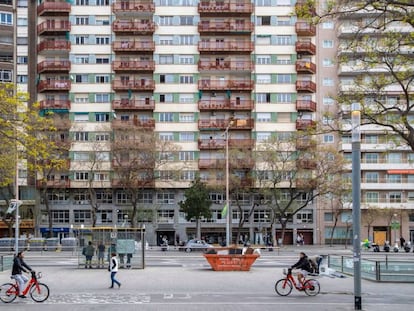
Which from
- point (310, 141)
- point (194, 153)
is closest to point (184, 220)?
point (194, 153)

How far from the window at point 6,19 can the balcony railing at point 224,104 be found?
80.7 feet

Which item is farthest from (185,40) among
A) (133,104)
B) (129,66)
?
(133,104)

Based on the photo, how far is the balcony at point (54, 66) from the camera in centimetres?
8131

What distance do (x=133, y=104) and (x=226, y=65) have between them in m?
12.2

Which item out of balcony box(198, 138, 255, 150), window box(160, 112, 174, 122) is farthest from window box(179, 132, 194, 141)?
window box(160, 112, 174, 122)

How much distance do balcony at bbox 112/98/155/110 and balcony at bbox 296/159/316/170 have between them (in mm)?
21302

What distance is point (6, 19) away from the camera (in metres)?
81.6

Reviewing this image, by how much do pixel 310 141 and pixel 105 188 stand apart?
28.7 meters

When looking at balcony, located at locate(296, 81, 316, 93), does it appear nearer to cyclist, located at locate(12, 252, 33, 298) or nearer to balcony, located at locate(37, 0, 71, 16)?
balcony, located at locate(37, 0, 71, 16)

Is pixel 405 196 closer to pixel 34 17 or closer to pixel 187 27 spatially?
pixel 187 27

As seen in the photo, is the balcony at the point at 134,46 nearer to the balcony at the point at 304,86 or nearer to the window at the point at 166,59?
the window at the point at 166,59

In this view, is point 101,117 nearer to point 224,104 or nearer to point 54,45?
point 54,45

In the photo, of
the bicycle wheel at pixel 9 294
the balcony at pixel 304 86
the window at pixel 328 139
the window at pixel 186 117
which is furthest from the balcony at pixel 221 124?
the bicycle wheel at pixel 9 294

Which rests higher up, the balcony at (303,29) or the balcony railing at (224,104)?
the balcony at (303,29)
